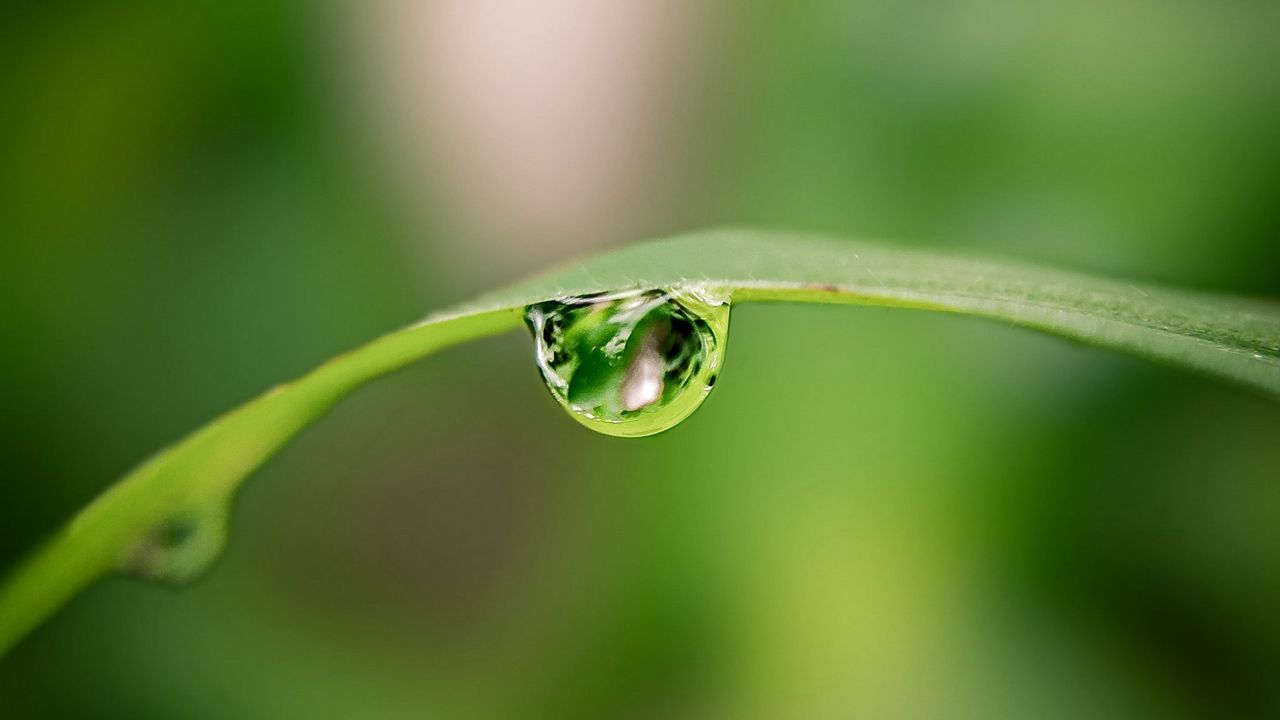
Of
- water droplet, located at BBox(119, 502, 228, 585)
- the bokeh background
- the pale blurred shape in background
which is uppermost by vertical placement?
the pale blurred shape in background

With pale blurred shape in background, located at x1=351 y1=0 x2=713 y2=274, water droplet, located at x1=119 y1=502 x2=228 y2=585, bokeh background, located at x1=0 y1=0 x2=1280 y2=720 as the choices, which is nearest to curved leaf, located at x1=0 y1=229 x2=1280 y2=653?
water droplet, located at x1=119 y1=502 x2=228 y2=585

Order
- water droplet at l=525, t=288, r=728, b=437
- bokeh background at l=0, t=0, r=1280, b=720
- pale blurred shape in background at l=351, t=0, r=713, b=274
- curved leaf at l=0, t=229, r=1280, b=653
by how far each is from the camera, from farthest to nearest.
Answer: pale blurred shape in background at l=351, t=0, r=713, b=274, bokeh background at l=0, t=0, r=1280, b=720, water droplet at l=525, t=288, r=728, b=437, curved leaf at l=0, t=229, r=1280, b=653

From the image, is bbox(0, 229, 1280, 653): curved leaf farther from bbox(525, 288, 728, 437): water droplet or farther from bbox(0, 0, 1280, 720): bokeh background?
bbox(0, 0, 1280, 720): bokeh background

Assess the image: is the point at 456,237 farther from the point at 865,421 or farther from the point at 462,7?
the point at 865,421

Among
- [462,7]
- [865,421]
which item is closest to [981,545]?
[865,421]

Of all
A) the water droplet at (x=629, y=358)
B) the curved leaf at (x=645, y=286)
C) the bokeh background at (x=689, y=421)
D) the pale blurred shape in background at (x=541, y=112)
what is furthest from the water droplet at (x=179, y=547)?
the pale blurred shape in background at (x=541, y=112)

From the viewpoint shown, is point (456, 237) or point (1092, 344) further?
point (456, 237)

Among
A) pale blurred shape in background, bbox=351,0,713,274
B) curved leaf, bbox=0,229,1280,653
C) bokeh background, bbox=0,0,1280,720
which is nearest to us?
curved leaf, bbox=0,229,1280,653
